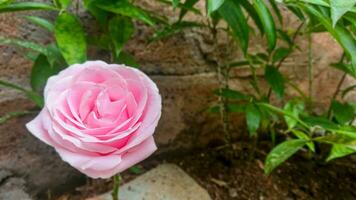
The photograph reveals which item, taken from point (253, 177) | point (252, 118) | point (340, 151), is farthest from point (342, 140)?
point (253, 177)

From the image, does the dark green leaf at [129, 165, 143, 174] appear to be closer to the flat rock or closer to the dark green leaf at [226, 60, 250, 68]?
the flat rock

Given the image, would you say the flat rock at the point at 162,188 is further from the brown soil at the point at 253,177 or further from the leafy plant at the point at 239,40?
the leafy plant at the point at 239,40

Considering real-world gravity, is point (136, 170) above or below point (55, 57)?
below

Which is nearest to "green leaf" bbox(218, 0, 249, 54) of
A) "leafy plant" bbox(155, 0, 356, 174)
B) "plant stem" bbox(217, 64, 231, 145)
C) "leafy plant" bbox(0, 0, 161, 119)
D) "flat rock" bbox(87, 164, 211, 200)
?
"leafy plant" bbox(155, 0, 356, 174)

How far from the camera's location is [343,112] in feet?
3.07

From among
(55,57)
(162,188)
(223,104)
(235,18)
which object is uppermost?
(235,18)

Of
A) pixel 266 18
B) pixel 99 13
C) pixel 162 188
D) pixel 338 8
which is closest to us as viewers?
pixel 338 8

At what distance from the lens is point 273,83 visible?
2.95 ft

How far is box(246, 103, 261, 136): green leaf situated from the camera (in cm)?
81

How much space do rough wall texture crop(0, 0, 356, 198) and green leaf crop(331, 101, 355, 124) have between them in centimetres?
18

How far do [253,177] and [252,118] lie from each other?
0.66ft

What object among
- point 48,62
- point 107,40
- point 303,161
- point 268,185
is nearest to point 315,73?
point 303,161

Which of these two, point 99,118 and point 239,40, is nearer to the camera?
point 99,118

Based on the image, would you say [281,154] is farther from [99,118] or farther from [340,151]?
[99,118]
